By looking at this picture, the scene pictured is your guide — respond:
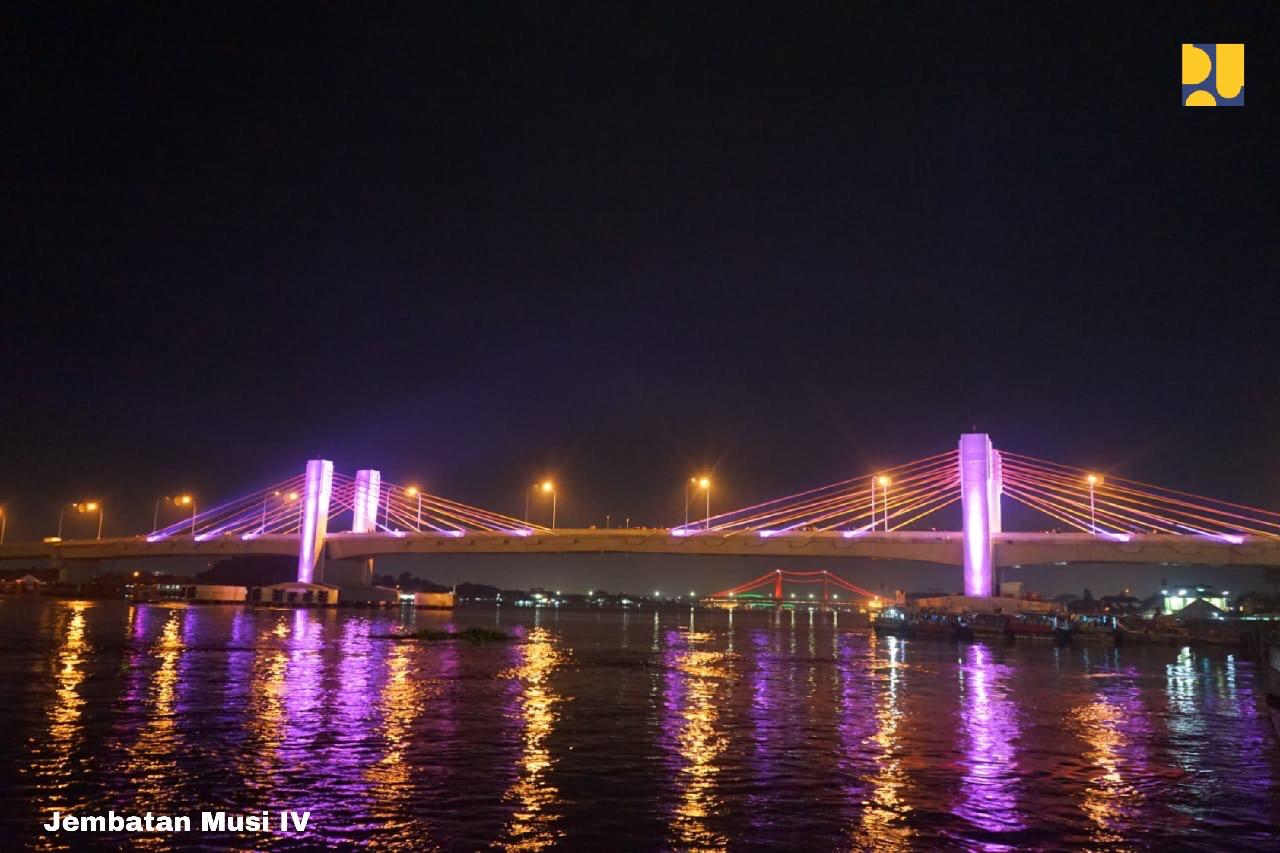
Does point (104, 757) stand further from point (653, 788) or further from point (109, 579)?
point (109, 579)

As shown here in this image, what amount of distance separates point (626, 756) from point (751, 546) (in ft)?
232

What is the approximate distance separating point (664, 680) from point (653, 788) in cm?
1633

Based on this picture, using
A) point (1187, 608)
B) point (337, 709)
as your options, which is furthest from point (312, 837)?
point (1187, 608)

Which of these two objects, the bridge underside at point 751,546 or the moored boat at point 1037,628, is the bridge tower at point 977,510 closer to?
the bridge underside at point 751,546

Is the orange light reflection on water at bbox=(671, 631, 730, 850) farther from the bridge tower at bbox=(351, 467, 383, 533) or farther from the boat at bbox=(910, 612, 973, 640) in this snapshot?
the bridge tower at bbox=(351, 467, 383, 533)

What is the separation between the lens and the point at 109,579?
17525 centimetres

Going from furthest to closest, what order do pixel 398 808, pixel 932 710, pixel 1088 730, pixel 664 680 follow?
pixel 664 680
pixel 932 710
pixel 1088 730
pixel 398 808

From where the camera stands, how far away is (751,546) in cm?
8538

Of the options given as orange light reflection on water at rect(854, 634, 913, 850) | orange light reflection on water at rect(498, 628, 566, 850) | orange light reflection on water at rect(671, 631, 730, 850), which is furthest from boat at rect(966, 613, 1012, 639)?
orange light reflection on water at rect(498, 628, 566, 850)

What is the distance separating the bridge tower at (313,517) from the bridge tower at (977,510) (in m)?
59.9

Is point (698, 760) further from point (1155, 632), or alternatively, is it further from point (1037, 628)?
point (1155, 632)

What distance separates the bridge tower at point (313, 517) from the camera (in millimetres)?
97875

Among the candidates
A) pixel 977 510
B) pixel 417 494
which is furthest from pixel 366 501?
pixel 977 510

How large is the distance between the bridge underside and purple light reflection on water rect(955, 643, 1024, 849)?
4657 cm
